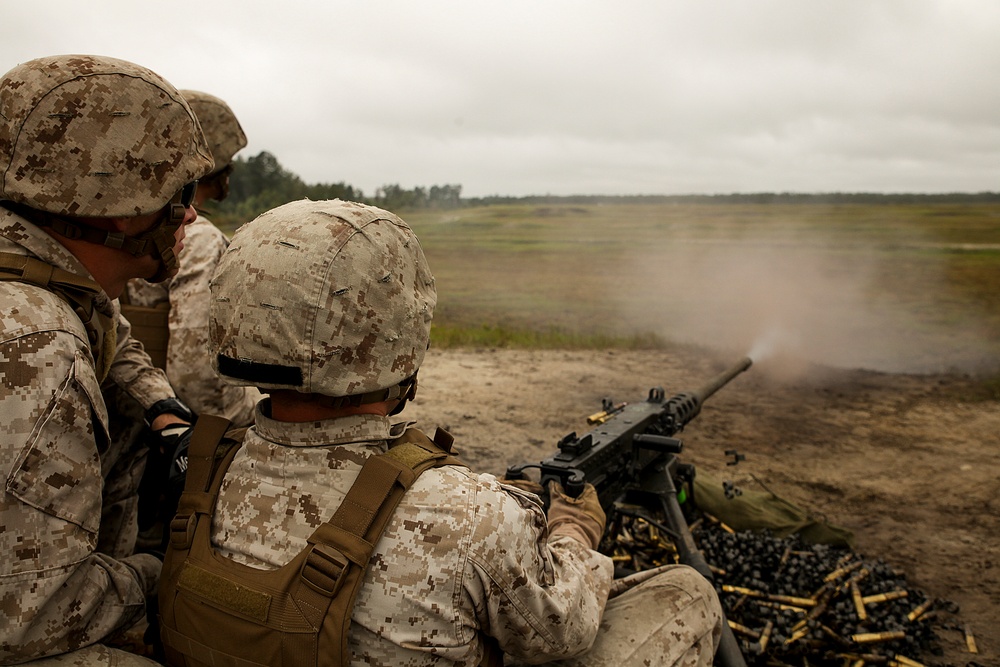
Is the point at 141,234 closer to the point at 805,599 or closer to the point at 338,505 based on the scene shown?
the point at 338,505

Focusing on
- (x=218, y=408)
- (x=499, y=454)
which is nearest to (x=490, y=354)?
(x=499, y=454)

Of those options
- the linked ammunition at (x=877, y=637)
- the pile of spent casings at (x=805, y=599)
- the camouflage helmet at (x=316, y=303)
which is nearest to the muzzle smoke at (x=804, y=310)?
the pile of spent casings at (x=805, y=599)

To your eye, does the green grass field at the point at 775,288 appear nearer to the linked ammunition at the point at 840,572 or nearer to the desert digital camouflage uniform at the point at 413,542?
the linked ammunition at the point at 840,572

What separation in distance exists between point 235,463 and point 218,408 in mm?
1978

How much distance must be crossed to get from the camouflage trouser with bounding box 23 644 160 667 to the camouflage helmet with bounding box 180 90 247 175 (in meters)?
2.89

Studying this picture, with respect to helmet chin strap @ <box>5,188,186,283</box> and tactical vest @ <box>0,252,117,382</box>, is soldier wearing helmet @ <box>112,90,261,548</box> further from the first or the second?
tactical vest @ <box>0,252,117,382</box>

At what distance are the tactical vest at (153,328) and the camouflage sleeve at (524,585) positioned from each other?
2.54 m

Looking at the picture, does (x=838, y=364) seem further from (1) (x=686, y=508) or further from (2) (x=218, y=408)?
(2) (x=218, y=408)

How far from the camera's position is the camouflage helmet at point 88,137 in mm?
2053

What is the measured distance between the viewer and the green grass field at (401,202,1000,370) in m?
14.2

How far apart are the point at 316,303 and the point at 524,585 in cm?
93

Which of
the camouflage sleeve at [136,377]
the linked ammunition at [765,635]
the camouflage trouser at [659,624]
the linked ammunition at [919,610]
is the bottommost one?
the linked ammunition at [919,610]

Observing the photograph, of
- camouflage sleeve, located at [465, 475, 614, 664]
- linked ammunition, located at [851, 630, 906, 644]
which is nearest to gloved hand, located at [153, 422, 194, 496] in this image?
camouflage sleeve, located at [465, 475, 614, 664]

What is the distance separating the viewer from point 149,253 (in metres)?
2.36
